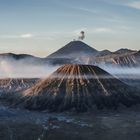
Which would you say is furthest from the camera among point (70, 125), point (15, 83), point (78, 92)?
point (15, 83)

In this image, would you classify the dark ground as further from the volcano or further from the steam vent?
the volcano

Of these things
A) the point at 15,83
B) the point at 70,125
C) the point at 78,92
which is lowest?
the point at 70,125

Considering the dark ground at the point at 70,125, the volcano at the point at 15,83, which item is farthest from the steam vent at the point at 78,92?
the volcano at the point at 15,83

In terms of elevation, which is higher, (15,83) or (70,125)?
(15,83)

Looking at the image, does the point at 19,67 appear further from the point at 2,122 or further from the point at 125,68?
the point at 2,122

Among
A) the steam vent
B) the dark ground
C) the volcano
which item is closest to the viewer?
the dark ground

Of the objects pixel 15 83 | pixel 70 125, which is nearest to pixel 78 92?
pixel 70 125

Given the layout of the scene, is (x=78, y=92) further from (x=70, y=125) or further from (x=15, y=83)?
(x=15, y=83)

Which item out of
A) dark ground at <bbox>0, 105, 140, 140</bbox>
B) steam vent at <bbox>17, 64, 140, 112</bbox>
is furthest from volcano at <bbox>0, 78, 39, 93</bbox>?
dark ground at <bbox>0, 105, 140, 140</bbox>

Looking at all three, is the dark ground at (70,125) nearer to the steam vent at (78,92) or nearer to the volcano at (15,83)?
the steam vent at (78,92)
